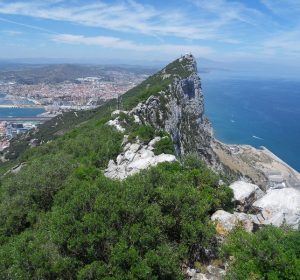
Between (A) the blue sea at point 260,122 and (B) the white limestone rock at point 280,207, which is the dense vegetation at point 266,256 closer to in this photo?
(B) the white limestone rock at point 280,207

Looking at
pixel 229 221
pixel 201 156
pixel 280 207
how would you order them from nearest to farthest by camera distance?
1. pixel 229 221
2. pixel 280 207
3. pixel 201 156

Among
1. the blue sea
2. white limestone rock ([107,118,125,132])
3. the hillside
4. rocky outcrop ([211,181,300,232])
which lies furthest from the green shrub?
the blue sea

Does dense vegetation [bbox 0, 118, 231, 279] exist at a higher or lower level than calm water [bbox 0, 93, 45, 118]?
higher

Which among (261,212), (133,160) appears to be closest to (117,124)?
(133,160)

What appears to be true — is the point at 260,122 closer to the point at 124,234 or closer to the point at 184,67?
the point at 184,67

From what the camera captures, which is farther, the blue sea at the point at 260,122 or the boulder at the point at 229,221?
the blue sea at the point at 260,122

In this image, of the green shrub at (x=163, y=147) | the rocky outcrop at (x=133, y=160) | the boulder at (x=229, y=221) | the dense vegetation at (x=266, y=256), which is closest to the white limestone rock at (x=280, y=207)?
the boulder at (x=229, y=221)

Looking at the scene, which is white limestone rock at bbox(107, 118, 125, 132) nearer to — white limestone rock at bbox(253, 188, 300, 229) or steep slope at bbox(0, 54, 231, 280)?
steep slope at bbox(0, 54, 231, 280)
